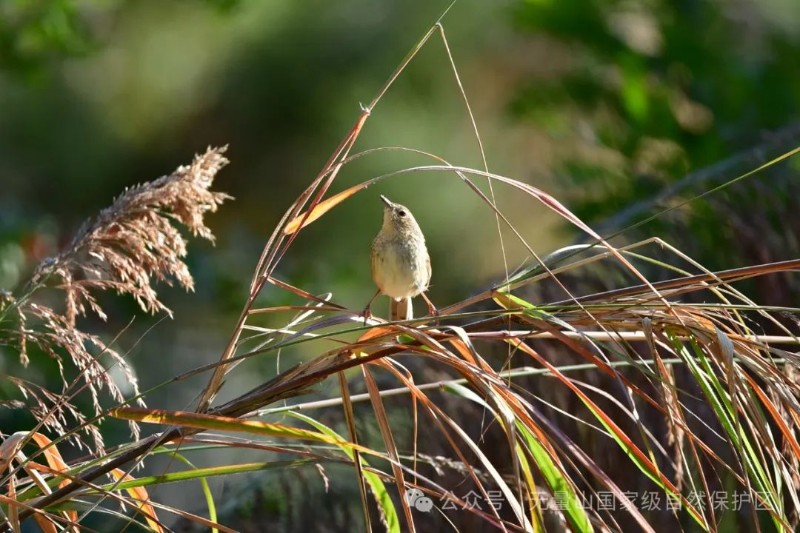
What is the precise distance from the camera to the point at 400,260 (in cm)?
299

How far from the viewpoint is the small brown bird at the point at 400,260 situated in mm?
2986

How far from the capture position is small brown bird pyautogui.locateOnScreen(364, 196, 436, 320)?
9.80 feet

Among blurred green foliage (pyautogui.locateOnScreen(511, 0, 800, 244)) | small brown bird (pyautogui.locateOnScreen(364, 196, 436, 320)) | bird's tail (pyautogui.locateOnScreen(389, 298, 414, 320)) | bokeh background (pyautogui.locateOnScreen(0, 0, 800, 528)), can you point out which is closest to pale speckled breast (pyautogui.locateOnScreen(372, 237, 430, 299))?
small brown bird (pyautogui.locateOnScreen(364, 196, 436, 320))

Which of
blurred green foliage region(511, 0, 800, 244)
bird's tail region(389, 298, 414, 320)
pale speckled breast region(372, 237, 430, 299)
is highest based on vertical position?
blurred green foliage region(511, 0, 800, 244)

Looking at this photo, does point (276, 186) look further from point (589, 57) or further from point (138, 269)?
point (138, 269)

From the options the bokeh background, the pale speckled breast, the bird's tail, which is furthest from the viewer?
the bokeh background

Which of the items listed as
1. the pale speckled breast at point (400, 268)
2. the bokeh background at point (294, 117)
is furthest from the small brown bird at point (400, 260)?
the bokeh background at point (294, 117)

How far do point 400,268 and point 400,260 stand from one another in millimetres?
24

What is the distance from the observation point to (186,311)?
31.9 feet

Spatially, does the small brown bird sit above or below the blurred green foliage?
below

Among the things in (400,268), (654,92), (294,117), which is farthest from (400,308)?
(294,117)

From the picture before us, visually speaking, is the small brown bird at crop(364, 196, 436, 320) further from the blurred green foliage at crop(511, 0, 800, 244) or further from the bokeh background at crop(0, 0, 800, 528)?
the bokeh background at crop(0, 0, 800, 528)

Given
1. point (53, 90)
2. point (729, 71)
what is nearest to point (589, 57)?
point (729, 71)

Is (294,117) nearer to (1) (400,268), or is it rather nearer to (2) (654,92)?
(2) (654,92)
